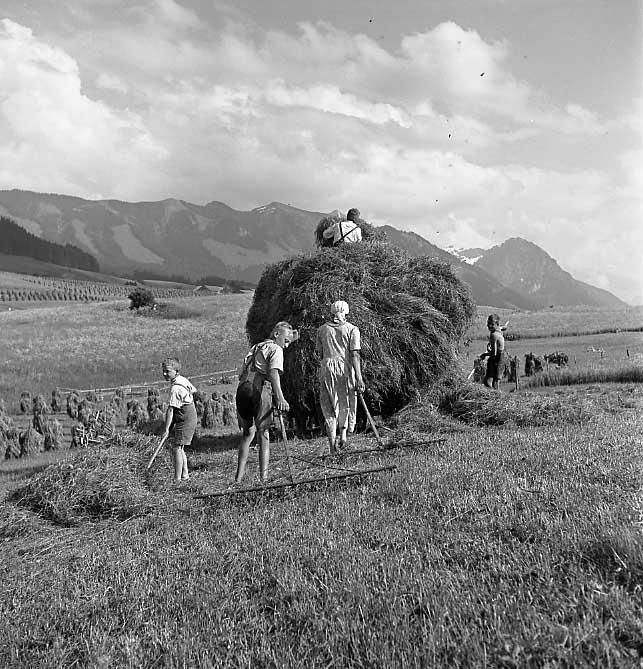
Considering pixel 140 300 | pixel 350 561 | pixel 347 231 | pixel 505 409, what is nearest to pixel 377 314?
pixel 347 231

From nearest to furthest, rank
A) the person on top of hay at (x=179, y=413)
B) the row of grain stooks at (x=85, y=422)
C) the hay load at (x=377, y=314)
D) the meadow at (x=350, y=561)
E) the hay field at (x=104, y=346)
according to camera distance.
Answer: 1. the meadow at (x=350, y=561)
2. the person on top of hay at (x=179, y=413)
3. the hay load at (x=377, y=314)
4. the row of grain stooks at (x=85, y=422)
5. the hay field at (x=104, y=346)

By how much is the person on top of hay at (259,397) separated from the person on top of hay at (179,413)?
147cm

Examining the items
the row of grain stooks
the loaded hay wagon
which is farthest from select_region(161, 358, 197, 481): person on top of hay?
the loaded hay wagon

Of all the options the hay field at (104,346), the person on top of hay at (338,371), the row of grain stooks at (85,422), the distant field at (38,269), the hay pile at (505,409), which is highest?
the distant field at (38,269)

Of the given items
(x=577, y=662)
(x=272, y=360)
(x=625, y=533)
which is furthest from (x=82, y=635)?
(x=272, y=360)

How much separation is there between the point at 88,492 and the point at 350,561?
4.25 meters

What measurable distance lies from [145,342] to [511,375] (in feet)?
113

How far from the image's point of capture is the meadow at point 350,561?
3.30m

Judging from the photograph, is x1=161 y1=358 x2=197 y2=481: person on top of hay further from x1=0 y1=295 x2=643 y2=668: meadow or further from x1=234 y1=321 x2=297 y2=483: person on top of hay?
x1=234 y1=321 x2=297 y2=483: person on top of hay

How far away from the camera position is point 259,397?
26.5 ft

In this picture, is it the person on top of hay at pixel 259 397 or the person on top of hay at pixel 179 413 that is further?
the person on top of hay at pixel 179 413

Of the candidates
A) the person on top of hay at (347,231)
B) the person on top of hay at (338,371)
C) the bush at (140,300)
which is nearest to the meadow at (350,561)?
the person on top of hay at (338,371)

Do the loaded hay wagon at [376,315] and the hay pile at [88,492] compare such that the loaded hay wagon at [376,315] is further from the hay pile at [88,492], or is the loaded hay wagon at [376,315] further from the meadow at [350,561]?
the hay pile at [88,492]

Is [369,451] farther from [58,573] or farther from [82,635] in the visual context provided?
[82,635]
